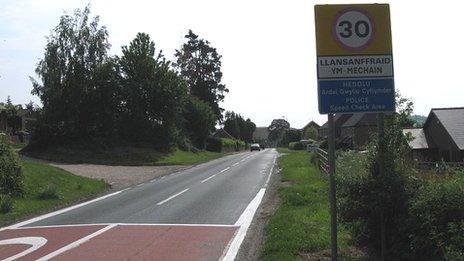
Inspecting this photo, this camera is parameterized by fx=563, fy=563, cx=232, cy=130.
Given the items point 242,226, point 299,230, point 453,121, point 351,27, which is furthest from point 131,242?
point 453,121

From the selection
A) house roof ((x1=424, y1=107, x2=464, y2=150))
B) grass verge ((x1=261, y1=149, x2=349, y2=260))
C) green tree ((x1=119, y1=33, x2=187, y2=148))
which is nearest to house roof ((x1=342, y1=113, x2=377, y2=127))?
grass verge ((x1=261, y1=149, x2=349, y2=260))

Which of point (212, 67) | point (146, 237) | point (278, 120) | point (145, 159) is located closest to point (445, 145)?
point (145, 159)

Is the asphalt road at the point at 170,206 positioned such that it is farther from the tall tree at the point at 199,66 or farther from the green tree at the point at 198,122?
the tall tree at the point at 199,66

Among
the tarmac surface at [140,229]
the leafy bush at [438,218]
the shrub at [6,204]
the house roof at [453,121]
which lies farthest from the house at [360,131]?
the shrub at [6,204]

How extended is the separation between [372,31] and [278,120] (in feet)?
631

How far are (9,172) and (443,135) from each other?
132 ft

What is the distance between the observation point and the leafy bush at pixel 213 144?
84125mm

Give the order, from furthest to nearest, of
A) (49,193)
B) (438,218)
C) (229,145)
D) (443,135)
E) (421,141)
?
(229,145) < (421,141) < (443,135) < (49,193) < (438,218)

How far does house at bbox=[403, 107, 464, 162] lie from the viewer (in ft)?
152

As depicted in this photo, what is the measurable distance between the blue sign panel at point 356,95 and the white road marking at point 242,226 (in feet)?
11.6

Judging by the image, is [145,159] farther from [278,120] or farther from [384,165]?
[278,120]

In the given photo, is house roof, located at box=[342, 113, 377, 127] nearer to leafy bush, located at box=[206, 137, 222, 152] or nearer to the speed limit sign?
the speed limit sign

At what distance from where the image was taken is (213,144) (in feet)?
280

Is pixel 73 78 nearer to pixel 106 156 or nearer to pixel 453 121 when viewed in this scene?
pixel 106 156
